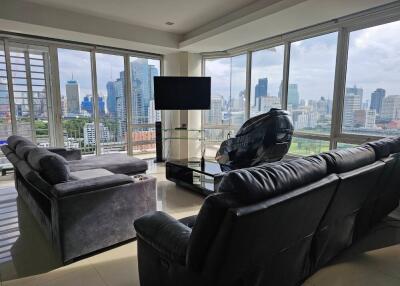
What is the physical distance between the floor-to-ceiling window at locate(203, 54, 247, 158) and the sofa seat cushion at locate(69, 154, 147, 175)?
8.23 ft

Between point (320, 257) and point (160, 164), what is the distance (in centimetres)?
407

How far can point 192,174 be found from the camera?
3.67 m

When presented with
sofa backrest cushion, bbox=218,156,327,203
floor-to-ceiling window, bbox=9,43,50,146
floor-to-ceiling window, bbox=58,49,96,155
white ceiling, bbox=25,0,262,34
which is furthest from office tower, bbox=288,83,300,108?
floor-to-ceiling window, bbox=9,43,50,146

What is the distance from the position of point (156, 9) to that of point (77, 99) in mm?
2430

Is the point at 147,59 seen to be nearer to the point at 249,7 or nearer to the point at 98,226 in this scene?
the point at 249,7

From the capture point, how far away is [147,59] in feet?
18.9

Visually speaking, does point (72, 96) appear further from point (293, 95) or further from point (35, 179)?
point (293, 95)

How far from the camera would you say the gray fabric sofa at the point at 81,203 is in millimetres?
1885

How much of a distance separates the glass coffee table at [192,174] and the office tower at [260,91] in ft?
6.46

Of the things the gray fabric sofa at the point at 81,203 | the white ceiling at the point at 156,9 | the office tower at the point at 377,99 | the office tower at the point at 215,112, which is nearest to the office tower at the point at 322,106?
the office tower at the point at 377,99

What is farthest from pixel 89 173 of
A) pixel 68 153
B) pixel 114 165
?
pixel 68 153

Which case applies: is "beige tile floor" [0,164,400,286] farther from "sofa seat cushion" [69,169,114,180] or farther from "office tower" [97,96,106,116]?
"office tower" [97,96,106,116]

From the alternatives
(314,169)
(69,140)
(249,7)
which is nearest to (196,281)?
(314,169)

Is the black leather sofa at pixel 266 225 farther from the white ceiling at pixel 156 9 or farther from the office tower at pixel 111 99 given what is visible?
the office tower at pixel 111 99
